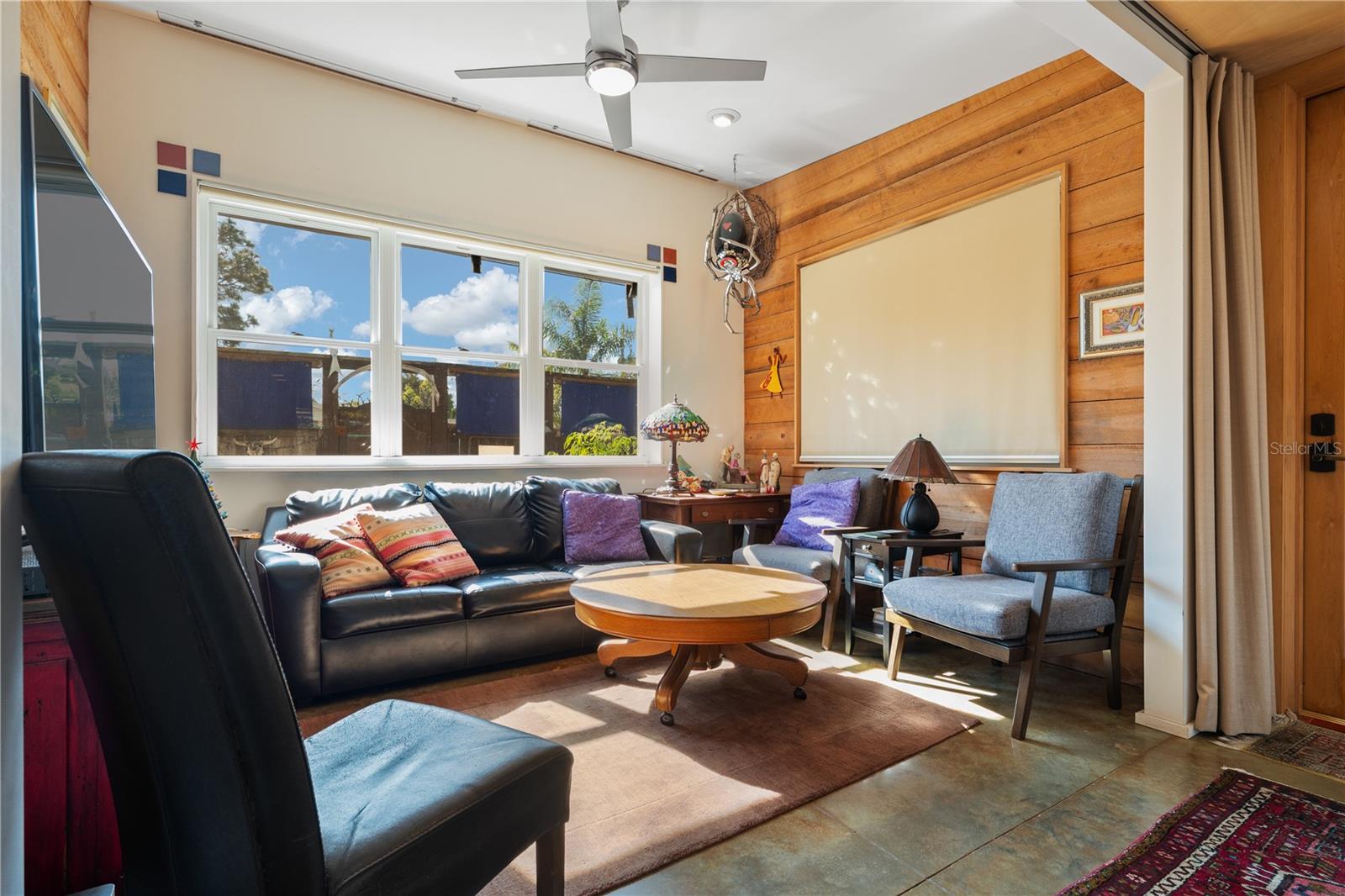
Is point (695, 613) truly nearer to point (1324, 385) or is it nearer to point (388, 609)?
point (388, 609)

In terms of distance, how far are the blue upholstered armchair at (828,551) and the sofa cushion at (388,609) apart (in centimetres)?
164

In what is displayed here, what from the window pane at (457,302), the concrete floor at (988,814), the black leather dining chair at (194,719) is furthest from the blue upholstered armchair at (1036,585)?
the window pane at (457,302)

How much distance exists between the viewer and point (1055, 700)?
276 cm

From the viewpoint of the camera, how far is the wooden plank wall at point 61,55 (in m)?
2.15

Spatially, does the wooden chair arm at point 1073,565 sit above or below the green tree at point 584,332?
below

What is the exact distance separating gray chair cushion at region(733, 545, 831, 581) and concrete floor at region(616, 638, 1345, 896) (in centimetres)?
99

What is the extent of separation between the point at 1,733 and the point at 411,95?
3805 mm

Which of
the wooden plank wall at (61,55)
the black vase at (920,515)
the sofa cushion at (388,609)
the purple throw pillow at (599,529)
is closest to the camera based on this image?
the wooden plank wall at (61,55)

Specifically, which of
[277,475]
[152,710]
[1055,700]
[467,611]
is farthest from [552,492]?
[152,710]

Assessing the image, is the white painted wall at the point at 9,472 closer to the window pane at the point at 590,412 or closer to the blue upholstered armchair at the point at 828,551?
the blue upholstered armchair at the point at 828,551

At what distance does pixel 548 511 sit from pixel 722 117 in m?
2.49

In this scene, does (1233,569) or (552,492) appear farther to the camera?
(552,492)

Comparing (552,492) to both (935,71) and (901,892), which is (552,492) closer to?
(901,892)

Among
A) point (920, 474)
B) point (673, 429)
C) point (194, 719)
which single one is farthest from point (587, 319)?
point (194, 719)
